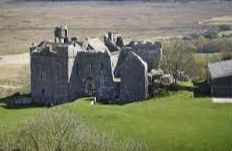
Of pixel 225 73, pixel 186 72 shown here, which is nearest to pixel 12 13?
pixel 186 72

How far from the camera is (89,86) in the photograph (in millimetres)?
56875

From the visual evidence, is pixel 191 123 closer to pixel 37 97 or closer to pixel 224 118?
pixel 224 118

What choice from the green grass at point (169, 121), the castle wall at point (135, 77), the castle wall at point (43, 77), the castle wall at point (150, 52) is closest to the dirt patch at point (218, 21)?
the castle wall at point (150, 52)

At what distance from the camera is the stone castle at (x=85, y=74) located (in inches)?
2128

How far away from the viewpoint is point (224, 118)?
41.2 metres

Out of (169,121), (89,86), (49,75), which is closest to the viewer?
(169,121)

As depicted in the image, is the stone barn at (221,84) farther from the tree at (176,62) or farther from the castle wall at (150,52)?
the castle wall at (150,52)

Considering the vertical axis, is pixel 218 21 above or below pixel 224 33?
below

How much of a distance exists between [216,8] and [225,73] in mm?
151430

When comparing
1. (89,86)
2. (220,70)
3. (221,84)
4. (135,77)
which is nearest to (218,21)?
(89,86)

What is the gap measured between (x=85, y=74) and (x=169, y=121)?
16355 millimetres

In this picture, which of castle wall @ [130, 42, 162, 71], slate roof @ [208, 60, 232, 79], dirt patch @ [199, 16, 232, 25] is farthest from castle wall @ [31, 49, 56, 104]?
dirt patch @ [199, 16, 232, 25]

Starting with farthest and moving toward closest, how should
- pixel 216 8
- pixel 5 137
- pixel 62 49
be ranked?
1. pixel 216 8
2. pixel 62 49
3. pixel 5 137

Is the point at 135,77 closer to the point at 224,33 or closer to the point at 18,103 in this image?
the point at 18,103
